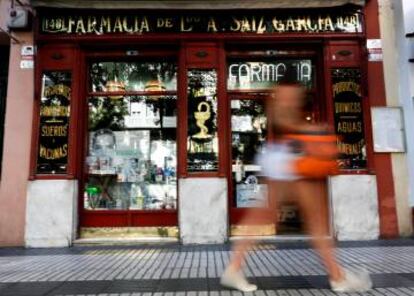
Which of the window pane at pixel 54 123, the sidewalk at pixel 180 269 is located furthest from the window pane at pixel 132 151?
Answer: the sidewalk at pixel 180 269

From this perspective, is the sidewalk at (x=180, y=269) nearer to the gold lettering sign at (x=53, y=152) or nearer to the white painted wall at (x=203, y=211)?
the white painted wall at (x=203, y=211)

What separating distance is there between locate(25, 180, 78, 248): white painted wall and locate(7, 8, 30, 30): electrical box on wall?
301 centimetres

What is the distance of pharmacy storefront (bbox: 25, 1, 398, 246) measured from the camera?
941 cm

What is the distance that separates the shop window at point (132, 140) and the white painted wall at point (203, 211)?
790mm

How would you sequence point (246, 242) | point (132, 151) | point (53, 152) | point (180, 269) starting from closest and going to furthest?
point (246, 242) < point (180, 269) < point (53, 152) < point (132, 151)

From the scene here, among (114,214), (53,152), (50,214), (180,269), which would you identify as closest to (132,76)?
(53,152)

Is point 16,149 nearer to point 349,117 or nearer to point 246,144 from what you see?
point 246,144

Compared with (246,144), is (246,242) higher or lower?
lower

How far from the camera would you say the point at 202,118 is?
9688 mm

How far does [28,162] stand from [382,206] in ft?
21.5

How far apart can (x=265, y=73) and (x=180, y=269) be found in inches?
197

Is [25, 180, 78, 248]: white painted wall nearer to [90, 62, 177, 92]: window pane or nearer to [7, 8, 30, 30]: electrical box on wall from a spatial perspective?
[90, 62, 177, 92]: window pane

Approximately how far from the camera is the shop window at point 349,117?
376 inches

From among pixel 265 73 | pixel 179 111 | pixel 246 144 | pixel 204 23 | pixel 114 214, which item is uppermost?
pixel 204 23
